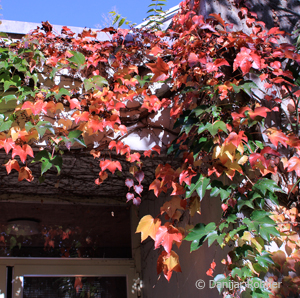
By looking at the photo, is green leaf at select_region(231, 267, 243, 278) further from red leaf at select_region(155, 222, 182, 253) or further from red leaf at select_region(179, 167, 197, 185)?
red leaf at select_region(179, 167, 197, 185)

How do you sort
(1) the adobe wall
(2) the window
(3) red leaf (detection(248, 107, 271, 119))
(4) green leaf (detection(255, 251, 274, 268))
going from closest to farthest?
1. (4) green leaf (detection(255, 251, 274, 268))
2. (3) red leaf (detection(248, 107, 271, 119))
3. (1) the adobe wall
4. (2) the window

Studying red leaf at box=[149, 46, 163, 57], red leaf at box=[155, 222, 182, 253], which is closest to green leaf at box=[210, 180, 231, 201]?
red leaf at box=[155, 222, 182, 253]

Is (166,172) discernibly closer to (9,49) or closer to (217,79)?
(217,79)

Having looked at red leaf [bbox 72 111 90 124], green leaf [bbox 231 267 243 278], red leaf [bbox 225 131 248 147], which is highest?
red leaf [bbox 72 111 90 124]

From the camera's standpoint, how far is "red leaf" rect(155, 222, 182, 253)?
4.29 feet

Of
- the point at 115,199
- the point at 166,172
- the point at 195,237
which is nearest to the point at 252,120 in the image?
the point at 166,172

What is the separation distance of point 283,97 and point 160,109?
64 centimetres

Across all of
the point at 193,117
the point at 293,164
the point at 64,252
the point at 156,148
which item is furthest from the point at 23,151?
the point at 64,252

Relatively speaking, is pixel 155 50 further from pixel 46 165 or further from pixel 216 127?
pixel 46 165

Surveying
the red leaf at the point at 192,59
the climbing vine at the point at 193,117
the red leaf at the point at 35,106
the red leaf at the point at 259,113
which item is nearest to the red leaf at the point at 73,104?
the climbing vine at the point at 193,117

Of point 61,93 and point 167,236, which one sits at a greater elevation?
point 61,93

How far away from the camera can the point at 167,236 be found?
4.34 feet

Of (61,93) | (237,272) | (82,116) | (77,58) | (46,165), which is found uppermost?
(77,58)

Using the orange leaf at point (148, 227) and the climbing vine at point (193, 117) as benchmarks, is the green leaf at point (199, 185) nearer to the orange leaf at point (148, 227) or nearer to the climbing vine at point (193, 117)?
the climbing vine at point (193, 117)
